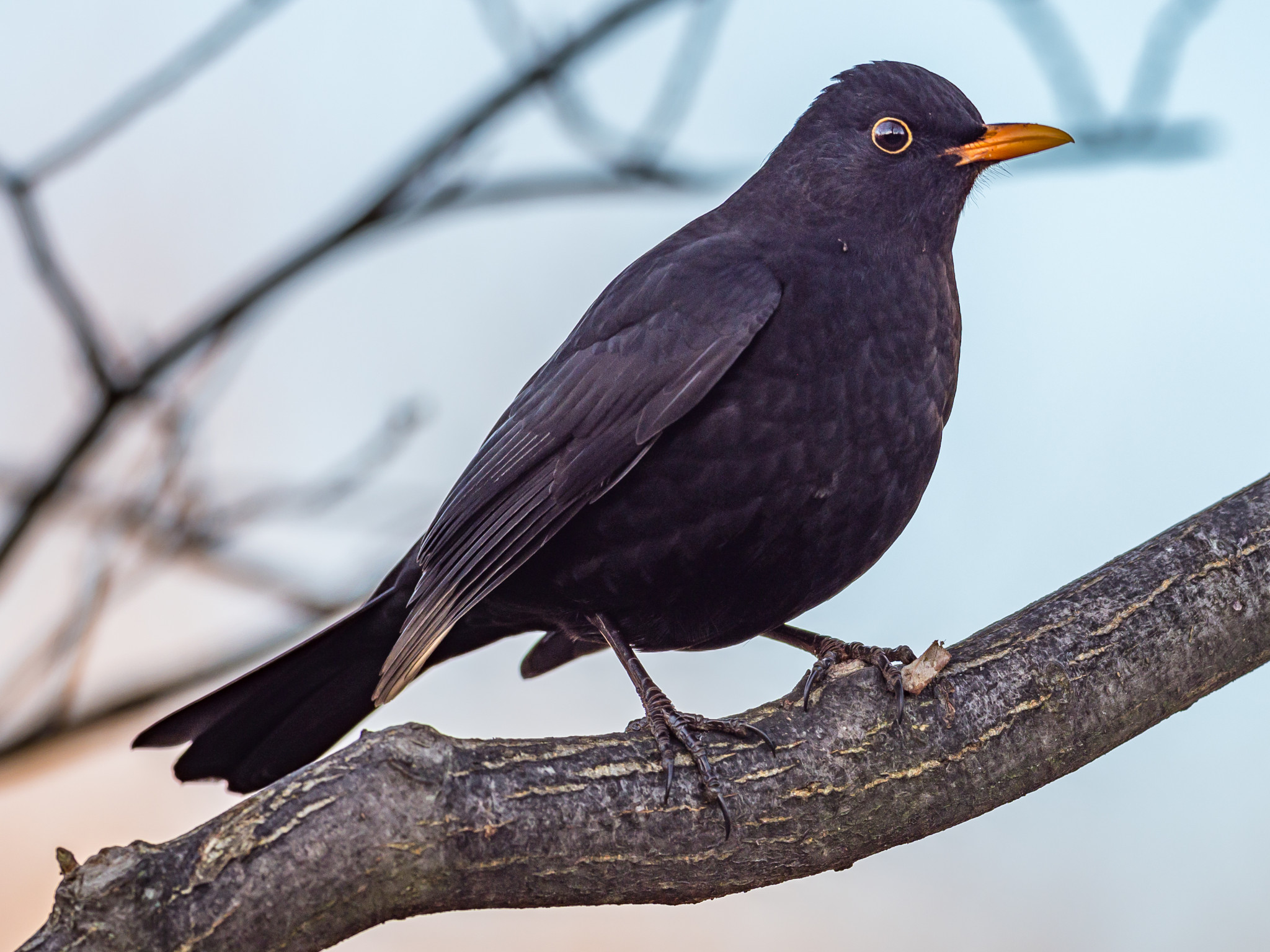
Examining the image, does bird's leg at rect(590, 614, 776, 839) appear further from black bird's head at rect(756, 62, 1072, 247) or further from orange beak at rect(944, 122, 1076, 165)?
orange beak at rect(944, 122, 1076, 165)

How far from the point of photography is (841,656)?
9.46 ft

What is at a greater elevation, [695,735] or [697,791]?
A: [695,735]

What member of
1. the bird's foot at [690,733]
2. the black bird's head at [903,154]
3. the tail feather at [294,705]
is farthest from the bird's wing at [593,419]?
the bird's foot at [690,733]

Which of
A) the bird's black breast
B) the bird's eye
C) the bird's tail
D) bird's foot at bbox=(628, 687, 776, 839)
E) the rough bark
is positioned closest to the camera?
the rough bark

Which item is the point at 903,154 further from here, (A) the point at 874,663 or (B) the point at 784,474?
(A) the point at 874,663

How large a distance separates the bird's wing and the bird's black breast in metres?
0.06

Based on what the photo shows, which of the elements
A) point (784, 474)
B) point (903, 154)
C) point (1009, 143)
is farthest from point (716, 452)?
point (1009, 143)

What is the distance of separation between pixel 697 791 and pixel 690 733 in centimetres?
14

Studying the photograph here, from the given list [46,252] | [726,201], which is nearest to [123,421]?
[46,252]

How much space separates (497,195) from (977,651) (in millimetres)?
1532

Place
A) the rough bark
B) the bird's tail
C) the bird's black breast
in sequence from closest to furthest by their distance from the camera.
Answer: the rough bark
the bird's black breast
the bird's tail

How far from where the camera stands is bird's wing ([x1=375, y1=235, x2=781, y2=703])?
265cm

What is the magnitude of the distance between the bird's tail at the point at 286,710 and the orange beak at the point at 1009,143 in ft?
6.17

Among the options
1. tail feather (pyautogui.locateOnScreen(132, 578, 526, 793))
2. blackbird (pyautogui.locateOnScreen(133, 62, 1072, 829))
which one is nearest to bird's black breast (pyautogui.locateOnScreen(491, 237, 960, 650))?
blackbird (pyautogui.locateOnScreen(133, 62, 1072, 829))
